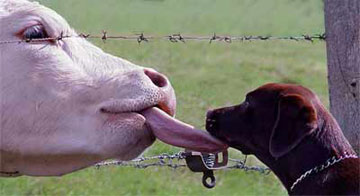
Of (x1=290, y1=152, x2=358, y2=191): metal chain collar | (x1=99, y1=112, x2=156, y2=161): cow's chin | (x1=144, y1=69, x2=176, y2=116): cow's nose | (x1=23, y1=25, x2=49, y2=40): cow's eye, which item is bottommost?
(x1=290, y1=152, x2=358, y2=191): metal chain collar

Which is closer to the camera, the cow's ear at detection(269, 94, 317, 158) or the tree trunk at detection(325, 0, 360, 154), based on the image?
the cow's ear at detection(269, 94, 317, 158)

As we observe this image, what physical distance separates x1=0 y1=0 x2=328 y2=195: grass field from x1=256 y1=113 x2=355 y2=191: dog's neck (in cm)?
310

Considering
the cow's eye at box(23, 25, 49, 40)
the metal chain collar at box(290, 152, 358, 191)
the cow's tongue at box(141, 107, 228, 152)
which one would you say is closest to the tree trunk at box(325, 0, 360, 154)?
the metal chain collar at box(290, 152, 358, 191)

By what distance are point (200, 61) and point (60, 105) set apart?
12.2m

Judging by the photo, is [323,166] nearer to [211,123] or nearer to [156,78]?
[211,123]

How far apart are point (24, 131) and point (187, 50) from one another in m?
13.2

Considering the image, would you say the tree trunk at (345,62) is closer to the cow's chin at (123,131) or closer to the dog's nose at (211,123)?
the dog's nose at (211,123)

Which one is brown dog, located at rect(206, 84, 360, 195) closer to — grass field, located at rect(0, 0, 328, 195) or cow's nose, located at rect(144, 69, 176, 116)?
cow's nose, located at rect(144, 69, 176, 116)

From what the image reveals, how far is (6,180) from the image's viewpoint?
8.42m

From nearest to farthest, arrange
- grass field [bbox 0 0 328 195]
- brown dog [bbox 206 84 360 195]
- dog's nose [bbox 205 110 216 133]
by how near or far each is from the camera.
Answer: brown dog [bbox 206 84 360 195]
dog's nose [bbox 205 110 216 133]
grass field [bbox 0 0 328 195]

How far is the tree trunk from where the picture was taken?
178 inches

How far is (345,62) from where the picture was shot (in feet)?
14.9

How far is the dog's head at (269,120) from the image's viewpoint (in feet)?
13.5

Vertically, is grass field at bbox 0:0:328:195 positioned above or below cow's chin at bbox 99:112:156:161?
below
